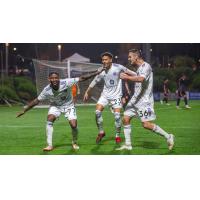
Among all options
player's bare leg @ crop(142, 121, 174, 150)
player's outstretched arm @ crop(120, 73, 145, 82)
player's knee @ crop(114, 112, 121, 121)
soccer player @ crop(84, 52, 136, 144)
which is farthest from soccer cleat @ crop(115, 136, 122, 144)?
player's outstretched arm @ crop(120, 73, 145, 82)

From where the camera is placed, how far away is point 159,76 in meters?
9.30

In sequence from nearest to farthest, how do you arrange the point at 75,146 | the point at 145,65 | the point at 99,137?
the point at 145,65
the point at 75,146
the point at 99,137

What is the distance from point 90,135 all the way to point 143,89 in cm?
113

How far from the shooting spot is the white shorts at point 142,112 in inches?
350

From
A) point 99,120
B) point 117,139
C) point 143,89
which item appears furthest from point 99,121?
point 143,89

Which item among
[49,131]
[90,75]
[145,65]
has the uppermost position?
[145,65]

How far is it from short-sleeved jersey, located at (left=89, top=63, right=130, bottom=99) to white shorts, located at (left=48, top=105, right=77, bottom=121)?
457 mm

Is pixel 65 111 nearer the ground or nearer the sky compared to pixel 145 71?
nearer the ground

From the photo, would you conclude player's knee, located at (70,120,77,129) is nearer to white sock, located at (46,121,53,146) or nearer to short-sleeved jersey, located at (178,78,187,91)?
white sock, located at (46,121,53,146)

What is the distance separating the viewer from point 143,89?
9.02 metres

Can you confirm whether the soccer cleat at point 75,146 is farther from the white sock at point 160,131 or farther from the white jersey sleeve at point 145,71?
the white jersey sleeve at point 145,71

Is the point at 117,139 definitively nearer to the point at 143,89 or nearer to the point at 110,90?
the point at 110,90

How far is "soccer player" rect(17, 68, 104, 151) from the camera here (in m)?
9.14
